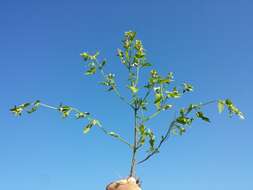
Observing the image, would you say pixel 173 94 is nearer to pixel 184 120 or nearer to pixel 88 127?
pixel 184 120

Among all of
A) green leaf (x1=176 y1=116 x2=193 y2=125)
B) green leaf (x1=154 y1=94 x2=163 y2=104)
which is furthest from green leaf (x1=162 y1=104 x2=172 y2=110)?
green leaf (x1=176 y1=116 x2=193 y2=125)

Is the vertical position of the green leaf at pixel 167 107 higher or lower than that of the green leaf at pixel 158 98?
lower

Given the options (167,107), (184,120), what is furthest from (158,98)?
(184,120)

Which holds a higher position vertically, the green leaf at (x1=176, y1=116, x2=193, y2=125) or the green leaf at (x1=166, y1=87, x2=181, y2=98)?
the green leaf at (x1=166, y1=87, x2=181, y2=98)

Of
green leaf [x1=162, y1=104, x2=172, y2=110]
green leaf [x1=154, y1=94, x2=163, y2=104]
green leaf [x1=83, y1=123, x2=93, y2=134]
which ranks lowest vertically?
green leaf [x1=83, y1=123, x2=93, y2=134]

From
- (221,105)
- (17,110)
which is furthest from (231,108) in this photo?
(17,110)

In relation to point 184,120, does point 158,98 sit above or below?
above

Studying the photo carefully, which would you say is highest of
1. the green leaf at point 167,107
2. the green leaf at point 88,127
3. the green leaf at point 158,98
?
the green leaf at point 158,98

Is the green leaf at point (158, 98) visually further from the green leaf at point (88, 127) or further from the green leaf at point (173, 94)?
the green leaf at point (88, 127)

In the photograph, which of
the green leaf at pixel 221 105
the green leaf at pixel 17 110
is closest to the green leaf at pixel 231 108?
the green leaf at pixel 221 105

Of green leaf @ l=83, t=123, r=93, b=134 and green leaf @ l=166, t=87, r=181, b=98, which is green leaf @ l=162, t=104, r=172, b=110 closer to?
green leaf @ l=166, t=87, r=181, b=98

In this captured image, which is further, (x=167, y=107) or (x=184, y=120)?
(x=167, y=107)

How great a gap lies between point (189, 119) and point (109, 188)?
1.46m

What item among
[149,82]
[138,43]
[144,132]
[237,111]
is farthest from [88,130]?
[237,111]
